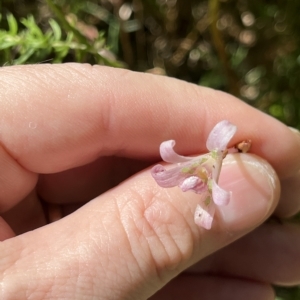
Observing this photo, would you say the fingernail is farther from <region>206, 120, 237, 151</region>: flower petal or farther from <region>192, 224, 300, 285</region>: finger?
<region>192, 224, 300, 285</region>: finger

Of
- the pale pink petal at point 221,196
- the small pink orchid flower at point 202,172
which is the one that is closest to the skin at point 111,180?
the small pink orchid flower at point 202,172

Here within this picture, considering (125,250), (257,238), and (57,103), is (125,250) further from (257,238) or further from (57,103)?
(257,238)

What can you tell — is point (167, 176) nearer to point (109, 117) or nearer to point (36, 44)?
point (109, 117)

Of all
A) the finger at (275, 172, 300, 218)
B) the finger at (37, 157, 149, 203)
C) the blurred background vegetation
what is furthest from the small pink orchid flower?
the blurred background vegetation

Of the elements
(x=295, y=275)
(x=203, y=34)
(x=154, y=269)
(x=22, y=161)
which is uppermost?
(x=203, y=34)

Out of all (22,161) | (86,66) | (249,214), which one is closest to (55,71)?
(86,66)

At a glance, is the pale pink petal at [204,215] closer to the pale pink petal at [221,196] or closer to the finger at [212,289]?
the pale pink petal at [221,196]
